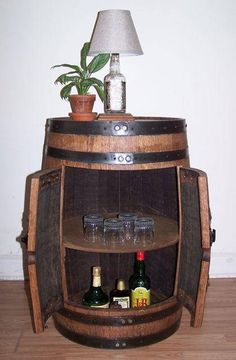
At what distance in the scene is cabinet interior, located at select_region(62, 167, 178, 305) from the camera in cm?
190

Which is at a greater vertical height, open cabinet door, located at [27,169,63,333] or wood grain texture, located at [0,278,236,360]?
open cabinet door, located at [27,169,63,333]

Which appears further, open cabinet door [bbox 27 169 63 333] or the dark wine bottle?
the dark wine bottle

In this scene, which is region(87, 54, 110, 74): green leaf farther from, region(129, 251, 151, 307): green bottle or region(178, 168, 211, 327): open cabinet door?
region(129, 251, 151, 307): green bottle

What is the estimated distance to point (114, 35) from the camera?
1.69m

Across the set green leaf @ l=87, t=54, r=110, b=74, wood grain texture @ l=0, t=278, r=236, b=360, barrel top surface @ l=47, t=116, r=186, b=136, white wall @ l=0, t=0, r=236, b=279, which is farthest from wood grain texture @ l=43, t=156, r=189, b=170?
wood grain texture @ l=0, t=278, r=236, b=360

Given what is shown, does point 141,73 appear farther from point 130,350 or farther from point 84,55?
point 130,350

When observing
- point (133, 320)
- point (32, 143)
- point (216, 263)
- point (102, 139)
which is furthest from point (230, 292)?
point (32, 143)

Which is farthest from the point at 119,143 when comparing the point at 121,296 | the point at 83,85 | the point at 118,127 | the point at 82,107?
the point at 121,296

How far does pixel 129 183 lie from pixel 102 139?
23.2 inches

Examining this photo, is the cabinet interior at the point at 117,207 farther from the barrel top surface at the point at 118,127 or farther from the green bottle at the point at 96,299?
the barrel top surface at the point at 118,127

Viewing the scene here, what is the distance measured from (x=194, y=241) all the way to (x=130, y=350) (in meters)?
0.50

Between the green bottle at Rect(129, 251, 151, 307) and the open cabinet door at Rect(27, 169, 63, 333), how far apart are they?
1.04 ft

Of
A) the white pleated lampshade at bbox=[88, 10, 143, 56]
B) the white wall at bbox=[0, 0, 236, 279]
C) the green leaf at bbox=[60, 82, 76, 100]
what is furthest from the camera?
the white wall at bbox=[0, 0, 236, 279]

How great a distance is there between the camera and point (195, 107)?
216 centimetres
